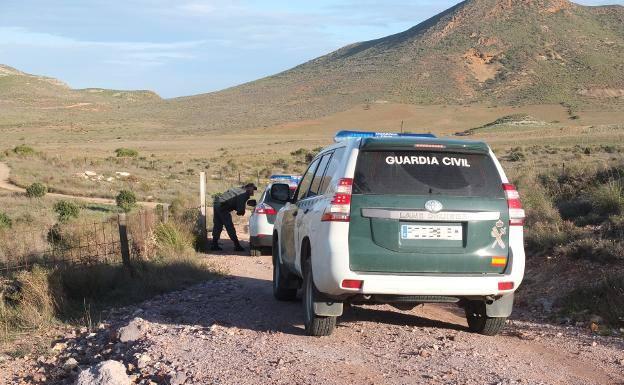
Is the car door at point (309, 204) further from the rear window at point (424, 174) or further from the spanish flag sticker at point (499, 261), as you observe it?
the spanish flag sticker at point (499, 261)

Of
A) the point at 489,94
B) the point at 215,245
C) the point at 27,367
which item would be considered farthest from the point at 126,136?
the point at 27,367

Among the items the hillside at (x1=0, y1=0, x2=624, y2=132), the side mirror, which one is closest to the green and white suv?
the side mirror

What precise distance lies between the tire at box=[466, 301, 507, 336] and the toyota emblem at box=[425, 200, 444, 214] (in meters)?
1.33

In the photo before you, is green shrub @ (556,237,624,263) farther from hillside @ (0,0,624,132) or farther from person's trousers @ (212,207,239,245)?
hillside @ (0,0,624,132)

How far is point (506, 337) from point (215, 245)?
9.36 m

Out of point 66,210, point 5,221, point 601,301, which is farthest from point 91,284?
point 66,210

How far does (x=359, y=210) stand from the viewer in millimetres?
6750

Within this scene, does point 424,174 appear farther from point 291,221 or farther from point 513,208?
point 291,221

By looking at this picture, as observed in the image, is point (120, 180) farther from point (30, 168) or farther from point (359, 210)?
point (359, 210)

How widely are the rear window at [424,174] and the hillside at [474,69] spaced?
4372 inches

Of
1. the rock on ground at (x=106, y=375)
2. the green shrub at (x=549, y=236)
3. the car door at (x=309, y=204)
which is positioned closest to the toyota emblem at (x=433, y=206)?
Answer: the car door at (x=309, y=204)

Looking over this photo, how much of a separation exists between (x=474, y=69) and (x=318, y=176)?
12292 cm

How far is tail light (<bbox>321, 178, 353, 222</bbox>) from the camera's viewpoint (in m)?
6.76

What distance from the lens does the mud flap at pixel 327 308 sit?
283 inches
